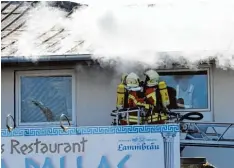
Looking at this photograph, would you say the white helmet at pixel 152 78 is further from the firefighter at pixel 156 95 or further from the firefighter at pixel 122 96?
the firefighter at pixel 122 96

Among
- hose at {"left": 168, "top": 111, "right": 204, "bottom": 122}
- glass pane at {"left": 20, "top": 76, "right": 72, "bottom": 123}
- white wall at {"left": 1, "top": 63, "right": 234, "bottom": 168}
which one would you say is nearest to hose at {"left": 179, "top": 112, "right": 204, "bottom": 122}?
hose at {"left": 168, "top": 111, "right": 204, "bottom": 122}

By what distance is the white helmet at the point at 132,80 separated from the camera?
35.5ft

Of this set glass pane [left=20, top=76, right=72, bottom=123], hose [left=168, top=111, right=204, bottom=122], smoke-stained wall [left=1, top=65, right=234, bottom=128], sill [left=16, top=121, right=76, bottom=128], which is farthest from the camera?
glass pane [left=20, top=76, right=72, bottom=123]

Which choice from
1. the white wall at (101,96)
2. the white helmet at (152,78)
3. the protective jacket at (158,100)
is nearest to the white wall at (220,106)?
the white wall at (101,96)

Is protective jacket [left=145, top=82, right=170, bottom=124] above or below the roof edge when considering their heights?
below

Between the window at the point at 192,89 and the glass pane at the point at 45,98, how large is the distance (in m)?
1.76

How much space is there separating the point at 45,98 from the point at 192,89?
2.60m

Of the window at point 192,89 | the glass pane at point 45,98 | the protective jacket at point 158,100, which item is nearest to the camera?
the protective jacket at point 158,100

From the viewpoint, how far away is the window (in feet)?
37.0

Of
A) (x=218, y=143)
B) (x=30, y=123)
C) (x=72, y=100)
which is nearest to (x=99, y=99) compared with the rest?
(x=72, y=100)

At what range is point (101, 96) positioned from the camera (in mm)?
11594

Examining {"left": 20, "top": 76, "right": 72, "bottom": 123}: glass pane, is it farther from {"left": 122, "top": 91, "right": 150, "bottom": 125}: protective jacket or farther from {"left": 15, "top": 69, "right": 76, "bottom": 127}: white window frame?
{"left": 122, "top": 91, "right": 150, "bottom": 125}: protective jacket

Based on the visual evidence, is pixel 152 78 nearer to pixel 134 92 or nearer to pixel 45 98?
pixel 134 92

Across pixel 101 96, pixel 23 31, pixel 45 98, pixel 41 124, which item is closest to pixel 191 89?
pixel 101 96
